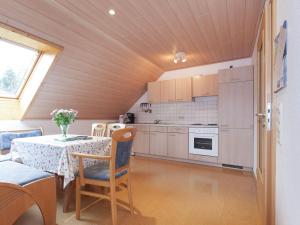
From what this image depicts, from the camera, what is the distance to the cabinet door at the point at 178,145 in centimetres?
431

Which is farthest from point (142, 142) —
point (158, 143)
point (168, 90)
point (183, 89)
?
point (183, 89)

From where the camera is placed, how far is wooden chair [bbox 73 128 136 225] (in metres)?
1.75

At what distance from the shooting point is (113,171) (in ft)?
5.80

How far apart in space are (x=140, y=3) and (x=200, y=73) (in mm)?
2934

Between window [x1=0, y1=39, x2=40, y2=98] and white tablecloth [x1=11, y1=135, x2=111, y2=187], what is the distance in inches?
56.8

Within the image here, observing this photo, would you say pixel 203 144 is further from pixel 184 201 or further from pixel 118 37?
pixel 118 37

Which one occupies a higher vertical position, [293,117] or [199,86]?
[199,86]

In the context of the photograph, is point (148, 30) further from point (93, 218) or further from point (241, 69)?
point (93, 218)

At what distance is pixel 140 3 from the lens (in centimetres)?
218

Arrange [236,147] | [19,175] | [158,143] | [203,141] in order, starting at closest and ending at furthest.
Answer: [19,175]
[236,147]
[203,141]
[158,143]

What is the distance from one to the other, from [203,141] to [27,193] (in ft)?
11.5

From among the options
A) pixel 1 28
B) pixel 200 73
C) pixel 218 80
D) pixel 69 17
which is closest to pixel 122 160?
pixel 69 17

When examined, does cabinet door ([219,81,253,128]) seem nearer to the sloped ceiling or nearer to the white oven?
the white oven

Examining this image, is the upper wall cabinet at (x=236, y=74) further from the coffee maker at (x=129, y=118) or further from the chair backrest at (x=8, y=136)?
the chair backrest at (x=8, y=136)
